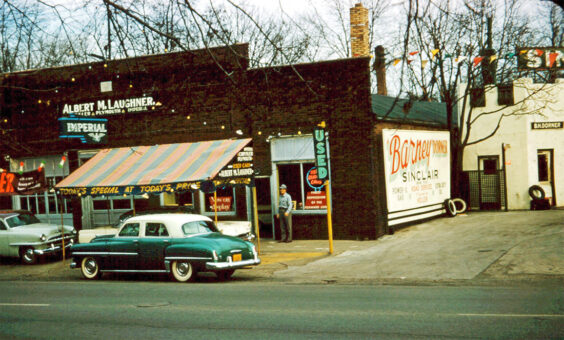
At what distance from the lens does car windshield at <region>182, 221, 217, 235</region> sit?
13.6m

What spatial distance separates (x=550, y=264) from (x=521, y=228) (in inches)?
221

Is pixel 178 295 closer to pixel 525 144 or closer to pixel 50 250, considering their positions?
pixel 50 250

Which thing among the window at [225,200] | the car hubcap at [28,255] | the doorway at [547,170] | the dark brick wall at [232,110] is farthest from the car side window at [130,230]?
the doorway at [547,170]

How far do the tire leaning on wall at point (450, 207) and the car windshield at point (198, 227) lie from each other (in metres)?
11.9

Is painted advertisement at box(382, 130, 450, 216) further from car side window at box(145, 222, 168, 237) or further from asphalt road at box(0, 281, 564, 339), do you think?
asphalt road at box(0, 281, 564, 339)

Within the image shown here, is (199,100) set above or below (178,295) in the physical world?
above

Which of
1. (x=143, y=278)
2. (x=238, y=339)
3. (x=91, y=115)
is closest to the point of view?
(x=238, y=339)

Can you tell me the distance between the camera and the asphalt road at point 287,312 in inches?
292

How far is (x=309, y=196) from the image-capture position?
19.4m

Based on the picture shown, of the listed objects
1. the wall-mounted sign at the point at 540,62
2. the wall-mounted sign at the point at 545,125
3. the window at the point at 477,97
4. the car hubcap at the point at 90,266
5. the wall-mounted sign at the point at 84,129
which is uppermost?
the wall-mounted sign at the point at 540,62

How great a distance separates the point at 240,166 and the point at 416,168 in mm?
7598

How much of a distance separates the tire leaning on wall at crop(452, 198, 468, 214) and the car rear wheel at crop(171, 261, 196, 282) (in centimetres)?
1371

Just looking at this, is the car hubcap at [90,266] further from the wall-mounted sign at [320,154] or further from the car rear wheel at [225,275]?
the wall-mounted sign at [320,154]

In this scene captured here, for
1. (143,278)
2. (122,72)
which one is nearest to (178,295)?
(143,278)
